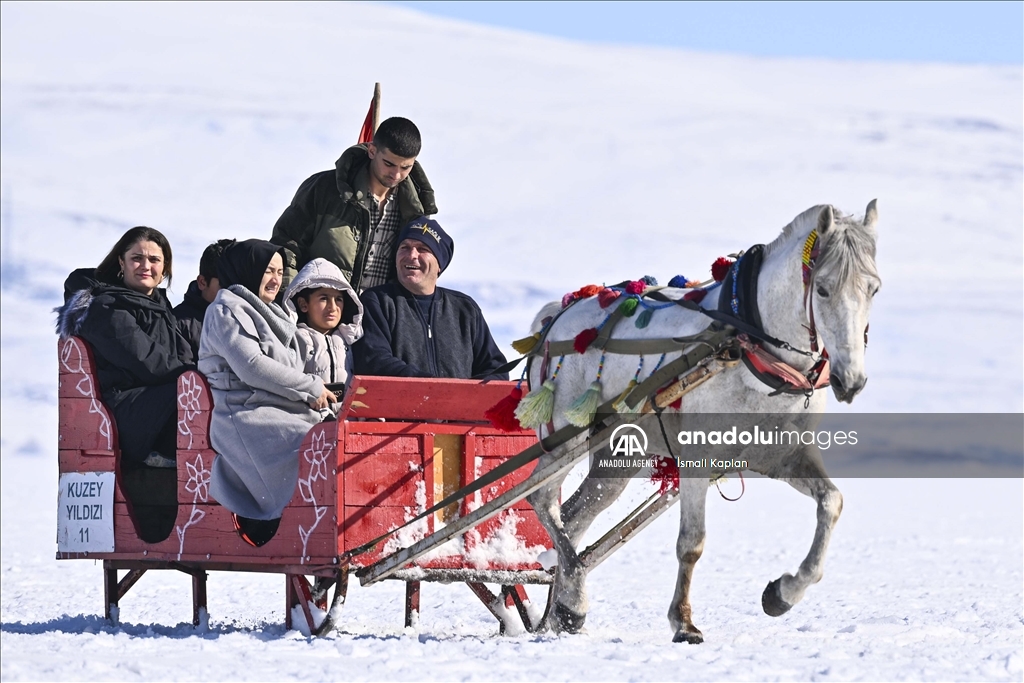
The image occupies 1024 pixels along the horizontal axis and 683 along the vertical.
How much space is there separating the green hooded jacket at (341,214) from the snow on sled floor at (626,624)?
1.79 meters

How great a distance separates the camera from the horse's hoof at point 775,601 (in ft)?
17.8

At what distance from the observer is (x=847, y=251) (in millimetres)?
4957

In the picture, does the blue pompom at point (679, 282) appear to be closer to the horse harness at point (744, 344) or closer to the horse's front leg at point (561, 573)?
the horse harness at point (744, 344)

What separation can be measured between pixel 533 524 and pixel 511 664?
1721mm

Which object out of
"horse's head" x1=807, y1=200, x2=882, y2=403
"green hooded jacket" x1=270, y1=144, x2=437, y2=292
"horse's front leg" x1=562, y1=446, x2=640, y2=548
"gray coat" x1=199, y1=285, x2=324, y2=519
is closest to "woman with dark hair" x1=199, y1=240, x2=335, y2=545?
"gray coat" x1=199, y1=285, x2=324, y2=519

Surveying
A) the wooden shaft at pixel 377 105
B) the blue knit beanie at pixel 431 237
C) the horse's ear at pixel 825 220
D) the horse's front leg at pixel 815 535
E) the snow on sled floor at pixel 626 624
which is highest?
the wooden shaft at pixel 377 105

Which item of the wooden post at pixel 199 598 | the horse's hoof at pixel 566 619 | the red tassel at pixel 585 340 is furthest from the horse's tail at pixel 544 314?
the wooden post at pixel 199 598

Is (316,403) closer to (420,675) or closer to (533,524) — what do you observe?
(533,524)

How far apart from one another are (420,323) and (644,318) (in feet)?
4.48

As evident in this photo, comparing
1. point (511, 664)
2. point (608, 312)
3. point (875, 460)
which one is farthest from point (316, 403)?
point (875, 460)

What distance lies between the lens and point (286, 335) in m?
6.53

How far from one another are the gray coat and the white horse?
1.01 metres

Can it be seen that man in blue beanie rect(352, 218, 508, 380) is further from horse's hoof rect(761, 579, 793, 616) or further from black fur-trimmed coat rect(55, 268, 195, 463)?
horse's hoof rect(761, 579, 793, 616)

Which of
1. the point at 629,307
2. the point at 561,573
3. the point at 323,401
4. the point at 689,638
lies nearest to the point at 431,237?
the point at 323,401
